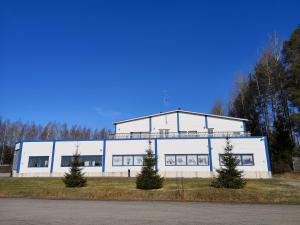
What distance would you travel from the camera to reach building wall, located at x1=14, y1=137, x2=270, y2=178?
3108 cm

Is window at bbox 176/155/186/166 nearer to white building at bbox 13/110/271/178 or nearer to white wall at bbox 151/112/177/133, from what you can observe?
white building at bbox 13/110/271/178

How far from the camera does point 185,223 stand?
27.9 feet

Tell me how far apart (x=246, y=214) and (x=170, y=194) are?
24.8 ft

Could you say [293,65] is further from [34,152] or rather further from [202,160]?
[34,152]

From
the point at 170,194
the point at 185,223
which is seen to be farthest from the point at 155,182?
the point at 185,223

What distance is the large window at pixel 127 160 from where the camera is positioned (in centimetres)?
3294

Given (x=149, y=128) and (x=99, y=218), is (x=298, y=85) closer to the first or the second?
(x=149, y=128)

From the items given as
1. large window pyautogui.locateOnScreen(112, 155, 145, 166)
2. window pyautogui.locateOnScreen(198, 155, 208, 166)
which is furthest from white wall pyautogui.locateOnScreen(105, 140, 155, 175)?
window pyautogui.locateOnScreen(198, 155, 208, 166)

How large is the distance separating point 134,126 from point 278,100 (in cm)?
2426

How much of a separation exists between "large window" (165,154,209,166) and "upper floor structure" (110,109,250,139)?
4.93 m

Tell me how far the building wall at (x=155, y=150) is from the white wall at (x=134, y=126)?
558cm

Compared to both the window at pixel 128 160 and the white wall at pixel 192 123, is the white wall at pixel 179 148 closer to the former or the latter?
the window at pixel 128 160

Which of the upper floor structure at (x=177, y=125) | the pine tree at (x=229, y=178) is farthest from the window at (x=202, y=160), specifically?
the pine tree at (x=229, y=178)

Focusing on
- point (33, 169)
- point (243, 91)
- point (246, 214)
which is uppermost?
point (243, 91)
